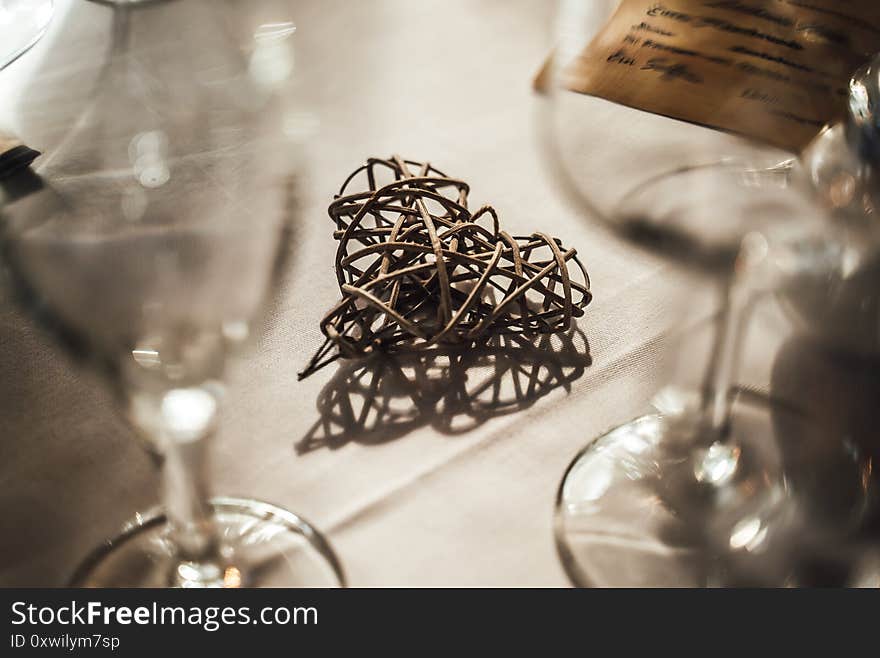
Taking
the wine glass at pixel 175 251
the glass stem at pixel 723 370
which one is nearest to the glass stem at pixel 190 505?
the wine glass at pixel 175 251

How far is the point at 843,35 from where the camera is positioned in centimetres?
34

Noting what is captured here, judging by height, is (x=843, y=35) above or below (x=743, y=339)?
above

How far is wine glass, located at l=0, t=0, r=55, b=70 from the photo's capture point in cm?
41

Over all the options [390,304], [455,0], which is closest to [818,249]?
[390,304]

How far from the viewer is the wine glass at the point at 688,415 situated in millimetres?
263

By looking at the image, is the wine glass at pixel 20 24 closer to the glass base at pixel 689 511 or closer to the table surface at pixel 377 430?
the table surface at pixel 377 430

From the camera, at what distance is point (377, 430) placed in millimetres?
295

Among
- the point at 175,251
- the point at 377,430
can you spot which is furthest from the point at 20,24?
the point at 377,430

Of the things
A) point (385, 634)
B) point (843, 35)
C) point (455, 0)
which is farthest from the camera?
point (455, 0)

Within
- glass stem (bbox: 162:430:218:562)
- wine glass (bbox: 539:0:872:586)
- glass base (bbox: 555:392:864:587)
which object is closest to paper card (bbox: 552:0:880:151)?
wine glass (bbox: 539:0:872:586)

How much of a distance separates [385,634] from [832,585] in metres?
0.13

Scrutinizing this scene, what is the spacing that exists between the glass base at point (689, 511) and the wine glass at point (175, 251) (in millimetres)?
77

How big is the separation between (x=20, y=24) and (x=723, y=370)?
34cm

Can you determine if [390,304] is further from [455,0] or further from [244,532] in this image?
[455,0]
